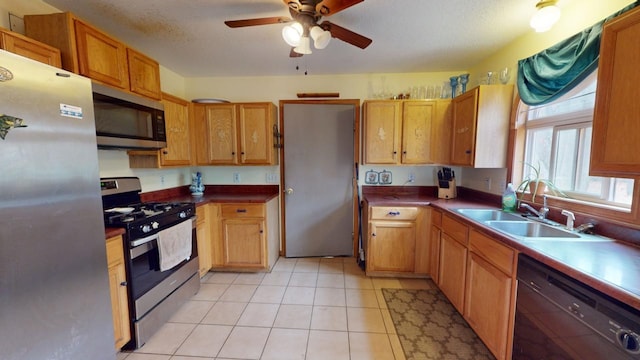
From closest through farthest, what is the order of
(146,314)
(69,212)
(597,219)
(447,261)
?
(69,212), (597,219), (146,314), (447,261)

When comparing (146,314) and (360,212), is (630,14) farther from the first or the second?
(146,314)

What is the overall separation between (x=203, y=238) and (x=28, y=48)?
189 cm

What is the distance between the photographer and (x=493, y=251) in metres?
1.56

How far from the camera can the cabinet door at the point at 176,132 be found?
246 cm

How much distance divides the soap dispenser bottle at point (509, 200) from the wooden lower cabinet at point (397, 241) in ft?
2.13

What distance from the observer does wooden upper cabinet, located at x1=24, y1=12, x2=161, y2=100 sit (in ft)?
4.84

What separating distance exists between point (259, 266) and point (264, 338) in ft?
3.34

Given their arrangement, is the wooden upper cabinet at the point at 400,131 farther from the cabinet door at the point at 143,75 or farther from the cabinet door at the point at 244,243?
the cabinet door at the point at 143,75

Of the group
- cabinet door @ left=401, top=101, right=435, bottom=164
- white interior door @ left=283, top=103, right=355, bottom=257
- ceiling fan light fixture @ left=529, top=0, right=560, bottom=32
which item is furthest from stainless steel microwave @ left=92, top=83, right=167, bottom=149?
ceiling fan light fixture @ left=529, top=0, right=560, bottom=32

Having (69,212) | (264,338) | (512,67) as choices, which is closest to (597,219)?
(512,67)

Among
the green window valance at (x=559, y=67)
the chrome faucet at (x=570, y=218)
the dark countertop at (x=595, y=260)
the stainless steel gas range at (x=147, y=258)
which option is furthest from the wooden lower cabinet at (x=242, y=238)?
the green window valance at (x=559, y=67)

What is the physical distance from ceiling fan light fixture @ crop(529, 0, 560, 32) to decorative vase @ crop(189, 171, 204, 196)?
3.47m

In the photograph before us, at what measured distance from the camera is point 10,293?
996mm

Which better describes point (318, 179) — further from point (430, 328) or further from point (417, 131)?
point (430, 328)
